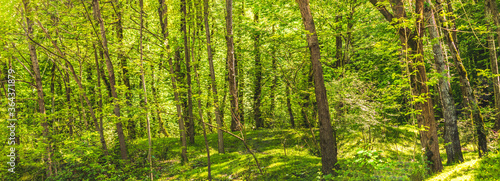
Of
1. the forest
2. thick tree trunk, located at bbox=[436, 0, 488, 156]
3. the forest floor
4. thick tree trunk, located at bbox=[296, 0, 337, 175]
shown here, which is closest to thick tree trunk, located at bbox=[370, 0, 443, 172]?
the forest

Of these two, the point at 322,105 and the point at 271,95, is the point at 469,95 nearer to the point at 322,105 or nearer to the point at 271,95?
the point at 322,105

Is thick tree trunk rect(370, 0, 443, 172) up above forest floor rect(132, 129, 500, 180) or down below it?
above

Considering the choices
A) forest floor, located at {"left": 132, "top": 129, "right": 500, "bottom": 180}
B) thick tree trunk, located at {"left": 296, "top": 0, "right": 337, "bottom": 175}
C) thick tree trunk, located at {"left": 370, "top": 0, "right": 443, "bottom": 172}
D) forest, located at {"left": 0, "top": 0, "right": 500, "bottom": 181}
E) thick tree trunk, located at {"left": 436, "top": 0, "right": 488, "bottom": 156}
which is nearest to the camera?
forest floor, located at {"left": 132, "top": 129, "right": 500, "bottom": 180}

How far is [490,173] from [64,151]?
9618 mm

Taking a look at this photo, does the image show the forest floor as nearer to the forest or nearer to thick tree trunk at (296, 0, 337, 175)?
the forest

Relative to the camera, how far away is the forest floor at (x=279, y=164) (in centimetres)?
469

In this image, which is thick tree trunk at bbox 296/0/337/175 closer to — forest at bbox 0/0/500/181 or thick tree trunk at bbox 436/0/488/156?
forest at bbox 0/0/500/181

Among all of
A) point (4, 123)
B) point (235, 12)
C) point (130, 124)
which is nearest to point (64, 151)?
point (4, 123)

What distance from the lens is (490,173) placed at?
4238mm

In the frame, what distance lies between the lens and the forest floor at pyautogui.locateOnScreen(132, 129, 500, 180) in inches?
185

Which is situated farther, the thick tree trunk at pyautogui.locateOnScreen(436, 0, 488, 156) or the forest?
the thick tree trunk at pyautogui.locateOnScreen(436, 0, 488, 156)

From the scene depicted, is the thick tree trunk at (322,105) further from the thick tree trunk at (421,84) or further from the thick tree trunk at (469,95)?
the thick tree trunk at (469,95)

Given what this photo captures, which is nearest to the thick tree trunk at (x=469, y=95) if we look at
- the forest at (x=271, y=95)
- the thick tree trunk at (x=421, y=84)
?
the forest at (x=271, y=95)

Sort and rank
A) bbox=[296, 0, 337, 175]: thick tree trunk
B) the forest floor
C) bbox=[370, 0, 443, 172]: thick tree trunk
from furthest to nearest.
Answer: bbox=[296, 0, 337, 175]: thick tree trunk < bbox=[370, 0, 443, 172]: thick tree trunk < the forest floor
